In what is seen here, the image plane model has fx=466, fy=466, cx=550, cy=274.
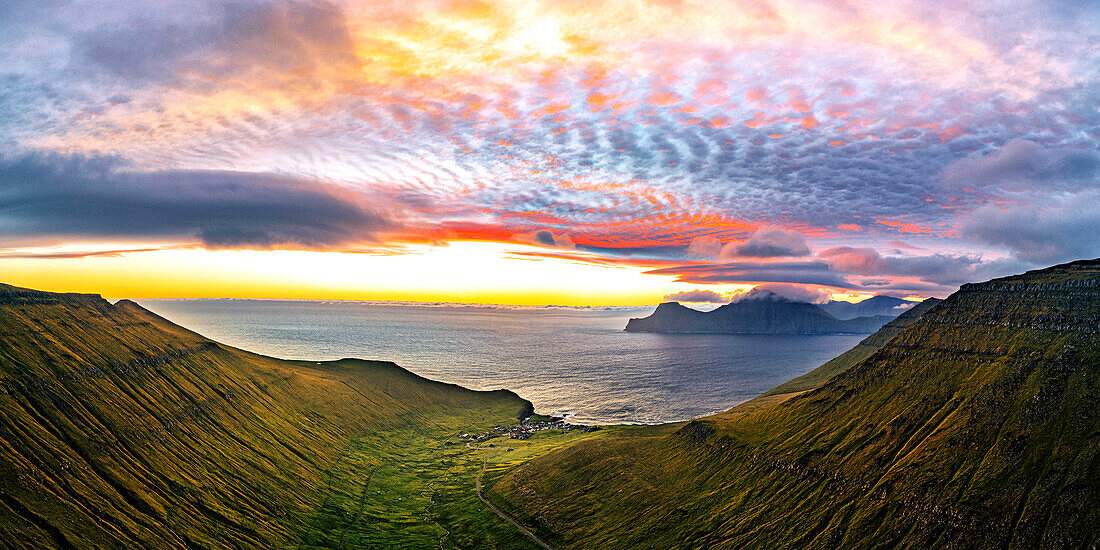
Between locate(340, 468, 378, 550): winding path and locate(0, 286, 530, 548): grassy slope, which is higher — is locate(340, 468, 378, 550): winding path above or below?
below

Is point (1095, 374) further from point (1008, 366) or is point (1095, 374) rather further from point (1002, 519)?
point (1002, 519)

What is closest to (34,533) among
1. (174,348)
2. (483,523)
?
(483,523)

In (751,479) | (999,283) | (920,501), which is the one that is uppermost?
(999,283)

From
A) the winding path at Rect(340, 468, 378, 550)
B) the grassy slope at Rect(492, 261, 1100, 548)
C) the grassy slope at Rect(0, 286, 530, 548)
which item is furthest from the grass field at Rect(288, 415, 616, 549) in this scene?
the grassy slope at Rect(492, 261, 1100, 548)

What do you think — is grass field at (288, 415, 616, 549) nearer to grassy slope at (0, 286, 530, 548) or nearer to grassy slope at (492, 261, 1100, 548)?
grassy slope at (0, 286, 530, 548)

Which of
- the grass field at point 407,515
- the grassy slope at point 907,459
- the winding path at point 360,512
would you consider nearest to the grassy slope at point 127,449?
the grass field at point 407,515

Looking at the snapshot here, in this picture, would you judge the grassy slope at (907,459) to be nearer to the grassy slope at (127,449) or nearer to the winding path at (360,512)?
the grassy slope at (127,449)

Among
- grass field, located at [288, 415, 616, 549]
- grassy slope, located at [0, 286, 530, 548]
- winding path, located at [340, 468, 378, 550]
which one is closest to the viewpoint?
grassy slope, located at [0, 286, 530, 548]
